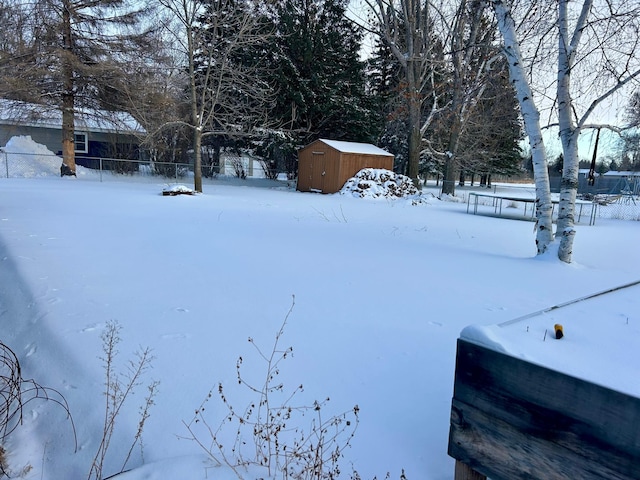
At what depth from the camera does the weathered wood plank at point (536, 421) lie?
1.00 m

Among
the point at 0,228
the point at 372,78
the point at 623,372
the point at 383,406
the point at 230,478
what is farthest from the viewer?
the point at 372,78

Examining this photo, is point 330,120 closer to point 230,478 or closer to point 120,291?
point 120,291

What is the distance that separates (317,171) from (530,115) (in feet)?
44.7

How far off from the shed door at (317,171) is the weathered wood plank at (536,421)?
17566 mm

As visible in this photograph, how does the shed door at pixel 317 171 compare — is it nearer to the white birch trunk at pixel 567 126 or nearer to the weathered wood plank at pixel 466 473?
the white birch trunk at pixel 567 126

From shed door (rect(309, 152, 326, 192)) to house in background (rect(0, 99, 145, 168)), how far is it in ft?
25.0

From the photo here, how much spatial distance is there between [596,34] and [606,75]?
53 cm

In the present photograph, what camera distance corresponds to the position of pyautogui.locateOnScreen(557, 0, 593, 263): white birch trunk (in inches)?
213

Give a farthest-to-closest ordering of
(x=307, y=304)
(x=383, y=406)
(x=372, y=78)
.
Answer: (x=372, y=78), (x=307, y=304), (x=383, y=406)

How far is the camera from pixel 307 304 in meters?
3.51

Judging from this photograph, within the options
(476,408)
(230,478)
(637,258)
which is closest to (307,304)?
(230,478)

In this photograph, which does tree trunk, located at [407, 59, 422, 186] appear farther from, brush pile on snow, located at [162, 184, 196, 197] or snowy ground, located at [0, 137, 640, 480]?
snowy ground, located at [0, 137, 640, 480]

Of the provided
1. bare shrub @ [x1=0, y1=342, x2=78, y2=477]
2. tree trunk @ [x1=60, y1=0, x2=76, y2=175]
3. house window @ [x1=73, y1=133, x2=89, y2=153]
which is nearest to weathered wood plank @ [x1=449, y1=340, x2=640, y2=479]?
bare shrub @ [x1=0, y1=342, x2=78, y2=477]

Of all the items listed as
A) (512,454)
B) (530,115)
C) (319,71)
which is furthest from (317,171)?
(512,454)
